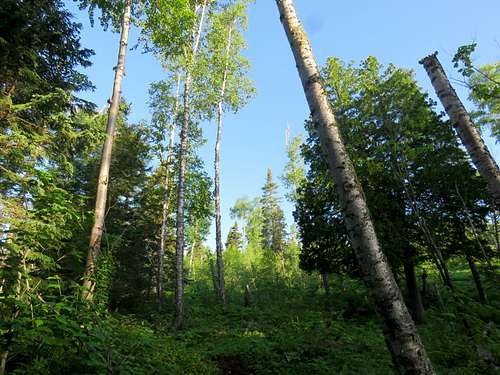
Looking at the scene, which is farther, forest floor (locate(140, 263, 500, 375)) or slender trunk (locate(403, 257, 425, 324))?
slender trunk (locate(403, 257, 425, 324))

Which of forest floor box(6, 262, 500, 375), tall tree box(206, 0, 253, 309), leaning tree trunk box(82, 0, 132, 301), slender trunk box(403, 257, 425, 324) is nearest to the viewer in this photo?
forest floor box(6, 262, 500, 375)

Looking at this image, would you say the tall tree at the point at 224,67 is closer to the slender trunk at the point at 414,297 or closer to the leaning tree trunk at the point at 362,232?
the slender trunk at the point at 414,297

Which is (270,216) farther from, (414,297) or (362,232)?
(362,232)

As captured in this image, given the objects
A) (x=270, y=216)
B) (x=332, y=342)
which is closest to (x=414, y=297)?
(x=332, y=342)

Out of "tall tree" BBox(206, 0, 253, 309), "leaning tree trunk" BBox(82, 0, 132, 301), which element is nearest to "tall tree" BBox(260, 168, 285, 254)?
"tall tree" BBox(206, 0, 253, 309)

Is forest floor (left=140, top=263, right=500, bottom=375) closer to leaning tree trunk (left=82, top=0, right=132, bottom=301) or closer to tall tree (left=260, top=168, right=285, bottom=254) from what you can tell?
leaning tree trunk (left=82, top=0, right=132, bottom=301)

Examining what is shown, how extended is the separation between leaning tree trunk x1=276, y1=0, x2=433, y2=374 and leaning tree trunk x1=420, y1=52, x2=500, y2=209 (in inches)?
133

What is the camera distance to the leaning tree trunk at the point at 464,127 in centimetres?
529

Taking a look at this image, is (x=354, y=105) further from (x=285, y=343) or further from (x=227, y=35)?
(x=227, y=35)

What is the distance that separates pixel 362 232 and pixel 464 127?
3990mm

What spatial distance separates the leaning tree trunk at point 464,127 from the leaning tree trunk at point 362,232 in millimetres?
3377

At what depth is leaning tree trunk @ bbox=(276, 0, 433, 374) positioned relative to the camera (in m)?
2.85

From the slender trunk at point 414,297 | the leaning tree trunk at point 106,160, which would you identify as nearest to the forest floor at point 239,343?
the slender trunk at point 414,297

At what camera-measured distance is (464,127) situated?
5660 mm
